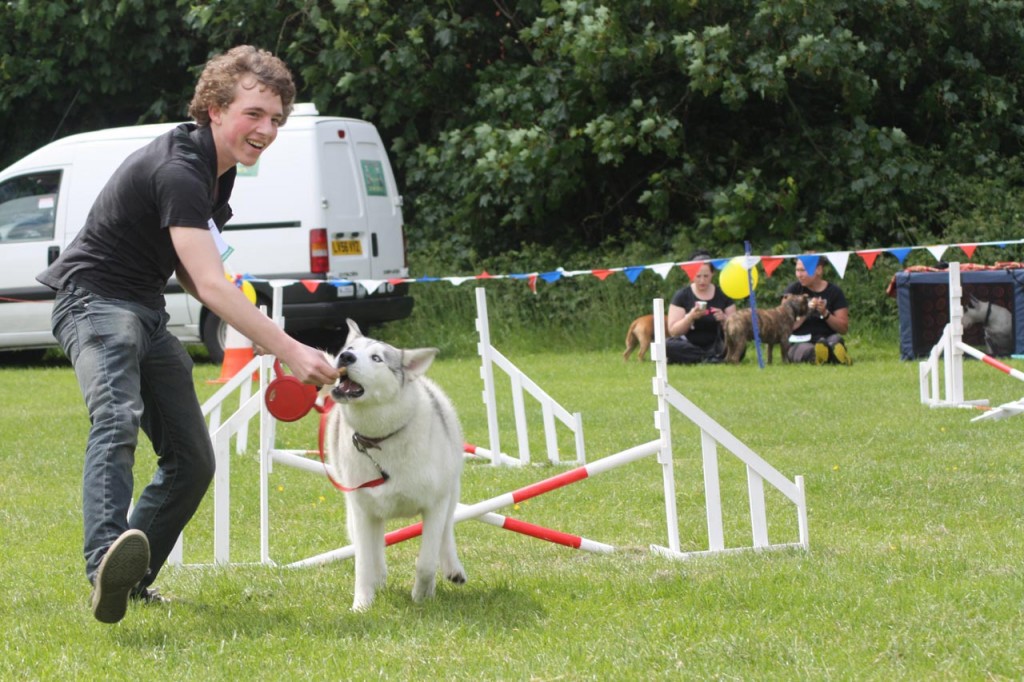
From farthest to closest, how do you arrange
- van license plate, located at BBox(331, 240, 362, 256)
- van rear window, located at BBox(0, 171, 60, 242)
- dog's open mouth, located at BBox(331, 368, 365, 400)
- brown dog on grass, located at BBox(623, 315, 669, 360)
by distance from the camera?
van rear window, located at BBox(0, 171, 60, 242)
van license plate, located at BBox(331, 240, 362, 256)
brown dog on grass, located at BBox(623, 315, 669, 360)
dog's open mouth, located at BBox(331, 368, 365, 400)

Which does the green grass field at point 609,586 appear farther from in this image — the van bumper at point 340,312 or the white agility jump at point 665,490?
the van bumper at point 340,312

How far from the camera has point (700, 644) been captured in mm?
4258

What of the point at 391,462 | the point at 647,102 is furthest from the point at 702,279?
the point at 391,462

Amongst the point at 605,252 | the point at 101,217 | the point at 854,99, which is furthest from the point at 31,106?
the point at 101,217

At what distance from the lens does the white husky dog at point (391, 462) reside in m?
4.87

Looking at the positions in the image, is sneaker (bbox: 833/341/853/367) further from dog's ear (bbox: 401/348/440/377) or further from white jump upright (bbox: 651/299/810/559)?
dog's ear (bbox: 401/348/440/377)

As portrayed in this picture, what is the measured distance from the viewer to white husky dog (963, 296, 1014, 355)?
1424cm

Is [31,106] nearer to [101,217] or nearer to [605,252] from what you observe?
[605,252]

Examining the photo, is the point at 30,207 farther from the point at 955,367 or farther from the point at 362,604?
the point at 362,604

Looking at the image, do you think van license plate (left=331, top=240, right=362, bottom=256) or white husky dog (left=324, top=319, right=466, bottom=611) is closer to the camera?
white husky dog (left=324, top=319, right=466, bottom=611)

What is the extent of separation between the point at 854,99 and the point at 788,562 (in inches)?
516

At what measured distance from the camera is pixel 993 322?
1434 centimetres

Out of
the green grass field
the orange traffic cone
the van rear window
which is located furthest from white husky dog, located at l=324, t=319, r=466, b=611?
the van rear window

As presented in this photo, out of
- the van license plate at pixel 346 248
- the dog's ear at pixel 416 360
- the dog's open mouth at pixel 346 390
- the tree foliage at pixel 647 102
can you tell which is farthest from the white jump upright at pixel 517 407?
the tree foliage at pixel 647 102
